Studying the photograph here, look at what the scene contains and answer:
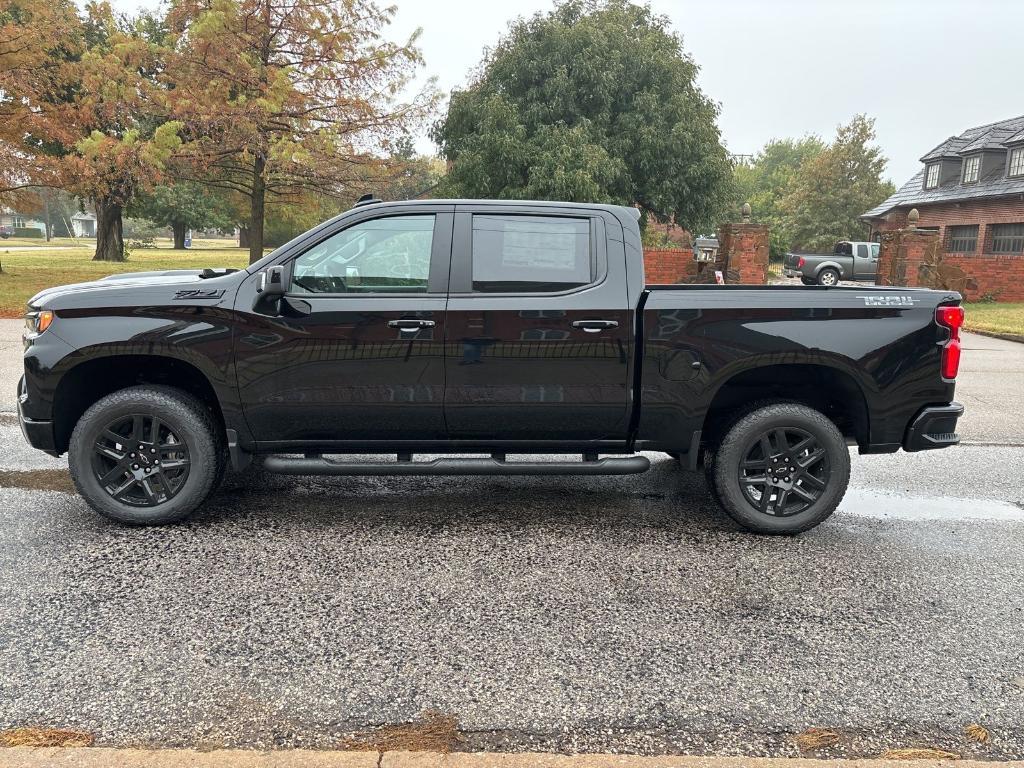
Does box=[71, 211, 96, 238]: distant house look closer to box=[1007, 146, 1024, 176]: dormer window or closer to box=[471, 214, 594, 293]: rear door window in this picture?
box=[1007, 146, 1024, 176]: dormer window

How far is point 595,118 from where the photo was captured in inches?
1003

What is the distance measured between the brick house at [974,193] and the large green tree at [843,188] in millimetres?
8749

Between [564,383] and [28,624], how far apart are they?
2788 millimetres

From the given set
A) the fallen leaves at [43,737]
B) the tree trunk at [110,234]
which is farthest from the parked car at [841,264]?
the tree trunk at [110,234]

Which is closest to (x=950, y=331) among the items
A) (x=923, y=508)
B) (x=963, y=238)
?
(x=923, y=508)

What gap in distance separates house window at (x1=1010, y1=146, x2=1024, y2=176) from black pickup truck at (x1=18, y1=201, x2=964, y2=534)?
1390 inches

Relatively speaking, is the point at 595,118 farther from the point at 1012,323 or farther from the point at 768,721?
the point at 768,721

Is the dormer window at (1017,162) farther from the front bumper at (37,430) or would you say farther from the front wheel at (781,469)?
the front bumper at (37,430)

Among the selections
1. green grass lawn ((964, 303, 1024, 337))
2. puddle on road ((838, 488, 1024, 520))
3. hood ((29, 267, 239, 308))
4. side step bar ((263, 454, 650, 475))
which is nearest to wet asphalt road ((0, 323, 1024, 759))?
puddle on road ((838, 488, 1024, 520))

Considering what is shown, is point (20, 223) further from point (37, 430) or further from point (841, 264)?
point (37, 430)

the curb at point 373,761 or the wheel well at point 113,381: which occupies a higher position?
the wheel well at point 113,381

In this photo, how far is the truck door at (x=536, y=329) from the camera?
4.28m

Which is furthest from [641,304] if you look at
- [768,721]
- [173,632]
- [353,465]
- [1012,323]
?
[1012,323]

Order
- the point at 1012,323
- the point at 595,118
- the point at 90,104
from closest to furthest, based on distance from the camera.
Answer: the point at 1012,323
the point at 90,104
the point at 595,118
